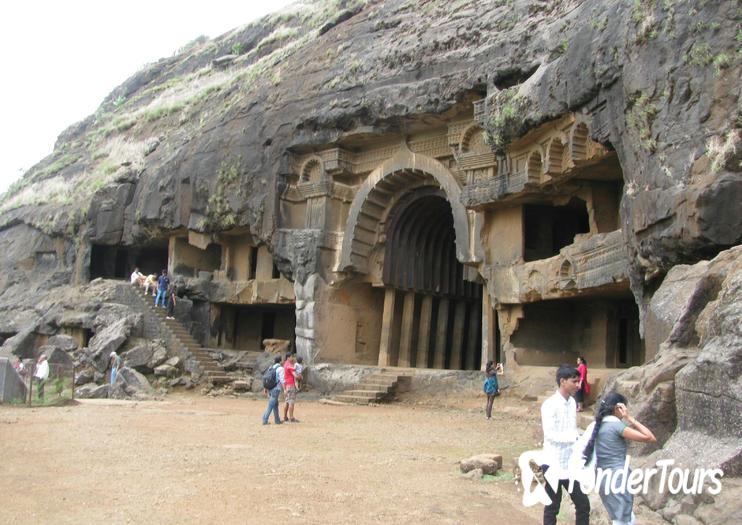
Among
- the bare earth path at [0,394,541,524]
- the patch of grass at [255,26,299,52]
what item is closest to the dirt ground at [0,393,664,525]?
the bare earth path at [0,394,541,524]

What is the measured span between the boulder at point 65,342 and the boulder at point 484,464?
19.2 metres

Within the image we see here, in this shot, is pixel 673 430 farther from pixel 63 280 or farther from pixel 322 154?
pixel 63 280

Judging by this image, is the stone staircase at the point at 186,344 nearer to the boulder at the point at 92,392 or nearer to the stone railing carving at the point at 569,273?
the boulder at the point at 92,392

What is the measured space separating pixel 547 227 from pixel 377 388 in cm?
660

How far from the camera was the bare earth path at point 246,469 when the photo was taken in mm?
6793

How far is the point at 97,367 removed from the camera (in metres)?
22.9

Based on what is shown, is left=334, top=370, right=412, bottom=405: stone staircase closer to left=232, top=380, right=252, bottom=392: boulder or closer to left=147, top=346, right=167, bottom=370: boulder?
left=232, top=380, right=252, bottom=392: boulder

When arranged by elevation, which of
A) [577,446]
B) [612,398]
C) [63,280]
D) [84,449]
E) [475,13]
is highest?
[475,13]

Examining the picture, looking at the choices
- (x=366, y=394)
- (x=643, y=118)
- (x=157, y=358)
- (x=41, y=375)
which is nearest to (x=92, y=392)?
(x=41, y=375)

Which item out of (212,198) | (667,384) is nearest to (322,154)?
(212,198)

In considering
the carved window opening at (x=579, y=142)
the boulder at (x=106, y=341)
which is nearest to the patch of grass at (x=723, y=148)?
the carved window opening at (x=579, y=142)

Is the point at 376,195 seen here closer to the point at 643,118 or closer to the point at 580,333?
the point at 580,333

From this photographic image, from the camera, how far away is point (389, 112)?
21.3 metres

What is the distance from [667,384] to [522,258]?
39.8 ft
